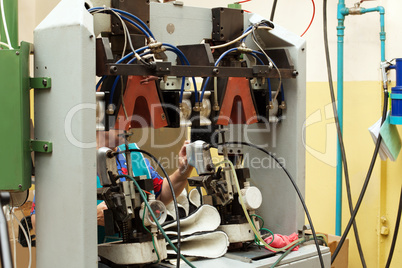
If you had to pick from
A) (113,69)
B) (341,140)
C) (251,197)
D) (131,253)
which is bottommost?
(131,253)

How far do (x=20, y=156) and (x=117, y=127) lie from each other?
0.86 ft

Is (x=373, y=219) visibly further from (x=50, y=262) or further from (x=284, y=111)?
(x=50, y=262)

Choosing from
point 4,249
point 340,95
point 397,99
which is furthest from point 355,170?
point 4,249

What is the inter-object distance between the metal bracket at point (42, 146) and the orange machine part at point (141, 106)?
0.19 meters

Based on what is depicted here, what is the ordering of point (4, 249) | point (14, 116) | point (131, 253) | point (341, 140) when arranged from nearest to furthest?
point (4, 249) < point (14, 116) < point (131, 253) < point (341, 140)

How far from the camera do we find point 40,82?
1303 millimetres

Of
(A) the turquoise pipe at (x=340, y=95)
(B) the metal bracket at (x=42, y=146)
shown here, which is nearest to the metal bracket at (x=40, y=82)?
(B) the metal bracket at (x=42, y=146)

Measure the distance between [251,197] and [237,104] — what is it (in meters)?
0.29

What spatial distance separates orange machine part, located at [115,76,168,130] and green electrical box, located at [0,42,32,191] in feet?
0.80

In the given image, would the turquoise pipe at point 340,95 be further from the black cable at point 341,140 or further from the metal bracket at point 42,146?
the metal bracket at point 42,146

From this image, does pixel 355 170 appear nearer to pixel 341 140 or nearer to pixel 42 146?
pixel 341 140

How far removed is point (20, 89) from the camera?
1.26 metres

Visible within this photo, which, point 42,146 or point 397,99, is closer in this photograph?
point 42,146

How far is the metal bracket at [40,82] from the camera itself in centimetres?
129
